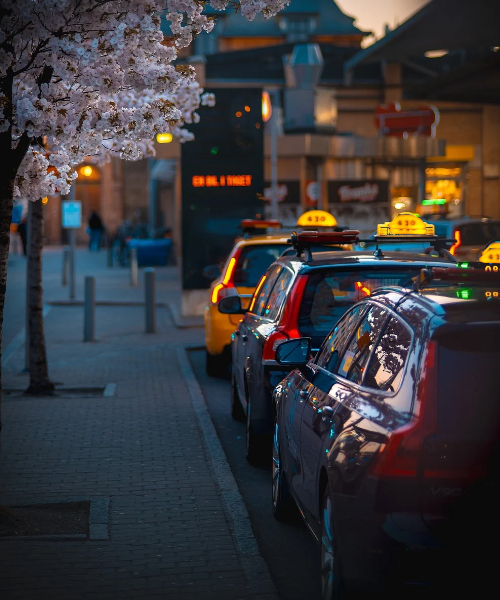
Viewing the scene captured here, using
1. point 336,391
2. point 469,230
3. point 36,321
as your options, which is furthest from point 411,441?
point 469,230

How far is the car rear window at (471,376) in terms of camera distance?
4.15m

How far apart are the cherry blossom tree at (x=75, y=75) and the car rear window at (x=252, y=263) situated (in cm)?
418

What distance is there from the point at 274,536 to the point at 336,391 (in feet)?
5.74

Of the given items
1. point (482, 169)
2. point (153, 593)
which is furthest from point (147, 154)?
point (482, 169)

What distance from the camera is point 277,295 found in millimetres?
8367

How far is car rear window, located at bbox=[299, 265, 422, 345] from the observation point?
24.7ft

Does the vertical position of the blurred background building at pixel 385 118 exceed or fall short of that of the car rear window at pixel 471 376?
it exceeds it

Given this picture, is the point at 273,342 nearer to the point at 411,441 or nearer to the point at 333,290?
the point at 333,290

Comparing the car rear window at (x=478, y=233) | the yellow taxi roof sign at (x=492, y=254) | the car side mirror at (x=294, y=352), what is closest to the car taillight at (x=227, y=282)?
the yellow taxi roof sign at (x=492, y=254)

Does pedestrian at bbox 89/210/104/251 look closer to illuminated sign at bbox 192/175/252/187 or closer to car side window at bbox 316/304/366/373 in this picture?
illuminated sign at bbox 192/175/252/187

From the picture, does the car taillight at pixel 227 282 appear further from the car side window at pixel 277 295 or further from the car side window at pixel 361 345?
the car side window at pixel 361 345

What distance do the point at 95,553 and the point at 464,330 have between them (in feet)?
8.85

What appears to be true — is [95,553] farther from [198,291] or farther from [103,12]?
[198,291]

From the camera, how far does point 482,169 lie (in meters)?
40.0
